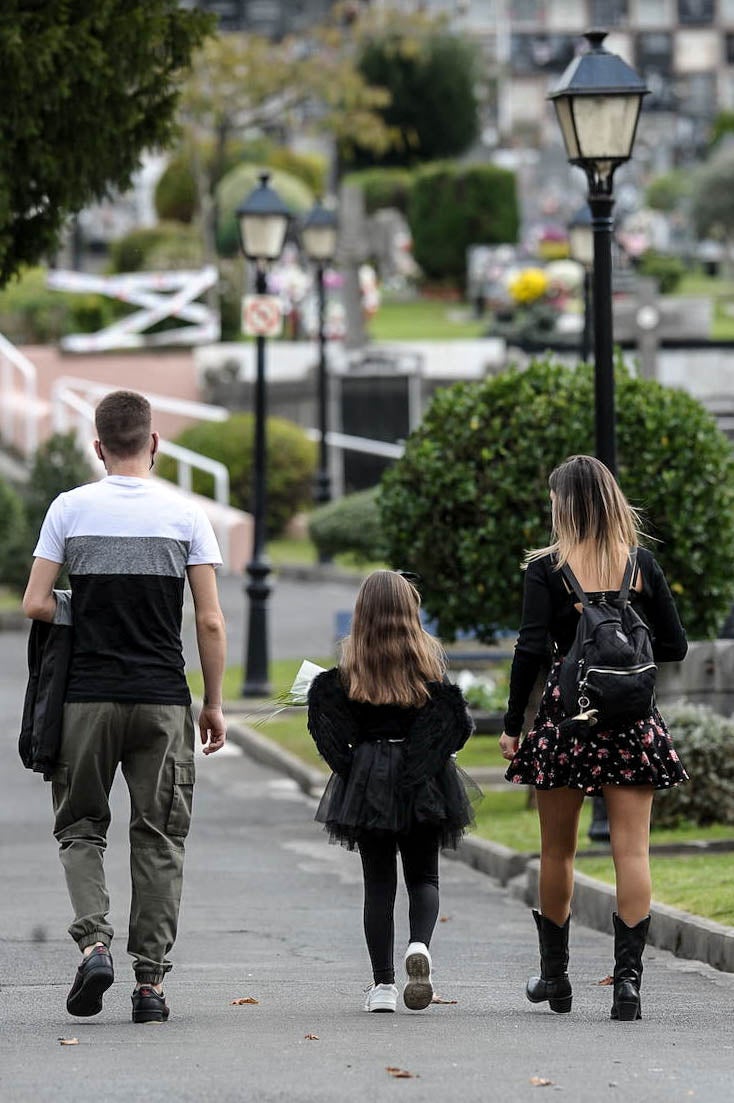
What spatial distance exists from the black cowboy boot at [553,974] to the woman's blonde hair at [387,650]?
2.71 feet

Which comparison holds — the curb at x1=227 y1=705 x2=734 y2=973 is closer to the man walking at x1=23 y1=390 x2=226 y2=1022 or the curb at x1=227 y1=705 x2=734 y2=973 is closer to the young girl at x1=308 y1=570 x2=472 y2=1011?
the young girl at x1=308 y1=570 x2=472 y2=1011

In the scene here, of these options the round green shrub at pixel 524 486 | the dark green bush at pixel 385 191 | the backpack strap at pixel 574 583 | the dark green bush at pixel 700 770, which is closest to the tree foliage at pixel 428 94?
the dark green bush at pixel 385 191

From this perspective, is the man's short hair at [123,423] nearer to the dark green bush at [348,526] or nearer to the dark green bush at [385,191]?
the dark green bush at [348,526]

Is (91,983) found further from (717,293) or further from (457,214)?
(717,293)

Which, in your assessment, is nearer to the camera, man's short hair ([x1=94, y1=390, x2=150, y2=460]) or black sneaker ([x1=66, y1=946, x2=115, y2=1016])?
black sneaker ([x1=66, y1=946, x2=115, y2=1016])

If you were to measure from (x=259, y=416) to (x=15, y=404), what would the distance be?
572 inches

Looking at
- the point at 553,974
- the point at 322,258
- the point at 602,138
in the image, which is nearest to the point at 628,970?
the point at 553,974

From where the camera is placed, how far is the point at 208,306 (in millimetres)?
43000

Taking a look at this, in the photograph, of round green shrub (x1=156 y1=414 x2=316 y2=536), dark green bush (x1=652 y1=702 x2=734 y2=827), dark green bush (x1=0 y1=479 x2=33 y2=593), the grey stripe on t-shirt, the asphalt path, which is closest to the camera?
the asphalt path

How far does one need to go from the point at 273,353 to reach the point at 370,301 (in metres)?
8.32

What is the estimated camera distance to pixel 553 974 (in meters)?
6.68

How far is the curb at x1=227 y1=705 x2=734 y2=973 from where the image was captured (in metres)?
8.23

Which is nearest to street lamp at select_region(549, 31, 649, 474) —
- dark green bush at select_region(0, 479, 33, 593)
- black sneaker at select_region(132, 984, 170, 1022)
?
black sneaker at select_region(132, 984, 170, 1022)

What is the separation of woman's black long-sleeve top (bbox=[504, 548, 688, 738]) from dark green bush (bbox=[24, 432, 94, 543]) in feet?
57.9
